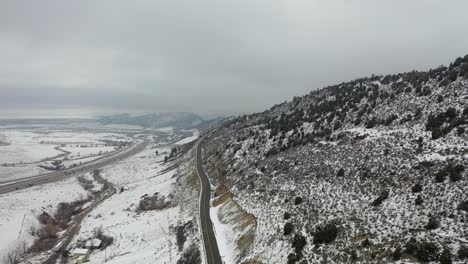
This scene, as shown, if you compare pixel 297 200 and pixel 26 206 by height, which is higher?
pixel 297 200

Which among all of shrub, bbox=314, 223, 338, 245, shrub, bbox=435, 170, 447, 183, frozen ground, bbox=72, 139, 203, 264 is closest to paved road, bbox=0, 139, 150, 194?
frozen ground, bbox=72, 139, 203, 264

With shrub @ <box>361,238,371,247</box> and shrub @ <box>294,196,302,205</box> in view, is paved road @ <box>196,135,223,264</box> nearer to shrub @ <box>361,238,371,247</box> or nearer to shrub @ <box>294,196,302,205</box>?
shrub @ <box>294,196,302,205</box>

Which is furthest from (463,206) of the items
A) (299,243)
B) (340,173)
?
(340,173)

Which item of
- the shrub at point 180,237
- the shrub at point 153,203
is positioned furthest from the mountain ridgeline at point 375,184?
the shrub at point 153,203

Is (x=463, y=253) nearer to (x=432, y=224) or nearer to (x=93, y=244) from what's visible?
(x=432, y=224)

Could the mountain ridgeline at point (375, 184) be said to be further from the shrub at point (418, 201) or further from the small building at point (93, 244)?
the small building at point (93, 244)

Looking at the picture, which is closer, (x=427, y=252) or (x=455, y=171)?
(x=427, y=252)
